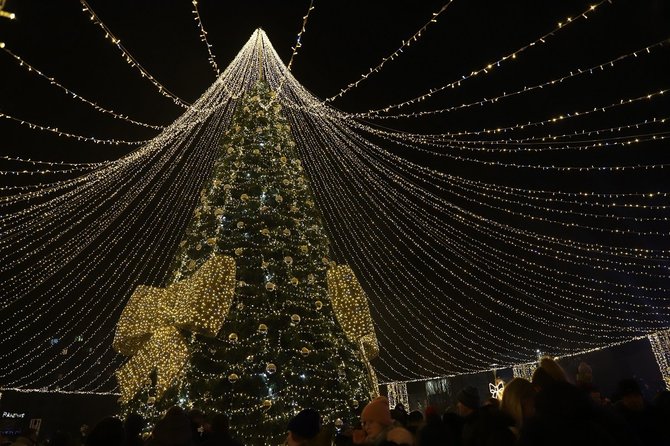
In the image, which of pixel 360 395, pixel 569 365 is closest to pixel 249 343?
pixel 360 395

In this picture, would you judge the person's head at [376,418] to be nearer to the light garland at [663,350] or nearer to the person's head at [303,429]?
the person's head at [303,429]

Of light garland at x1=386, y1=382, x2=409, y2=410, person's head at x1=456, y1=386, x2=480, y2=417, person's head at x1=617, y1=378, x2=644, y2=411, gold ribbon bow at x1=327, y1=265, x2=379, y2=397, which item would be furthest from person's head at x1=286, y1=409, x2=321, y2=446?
light garland at x1=386, y1=382, x2=409, y2=410

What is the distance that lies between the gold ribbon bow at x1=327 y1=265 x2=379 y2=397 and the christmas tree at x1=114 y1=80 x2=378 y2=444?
0.7 inches

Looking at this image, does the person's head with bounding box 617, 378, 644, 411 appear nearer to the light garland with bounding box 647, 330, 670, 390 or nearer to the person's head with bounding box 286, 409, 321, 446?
the person's head with bounding box 286, 409, 321, 446

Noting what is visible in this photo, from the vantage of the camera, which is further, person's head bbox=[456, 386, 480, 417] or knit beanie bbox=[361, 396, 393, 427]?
person's head bbox=[456, 386, 480, 417]

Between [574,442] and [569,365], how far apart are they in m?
27.2

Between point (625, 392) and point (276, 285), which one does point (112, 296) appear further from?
point (625, 392)

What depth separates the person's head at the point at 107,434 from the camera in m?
2.42

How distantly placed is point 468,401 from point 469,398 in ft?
0.07

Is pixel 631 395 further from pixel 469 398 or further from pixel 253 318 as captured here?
pixel 253 318

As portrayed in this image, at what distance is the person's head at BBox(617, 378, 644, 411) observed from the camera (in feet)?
9.22

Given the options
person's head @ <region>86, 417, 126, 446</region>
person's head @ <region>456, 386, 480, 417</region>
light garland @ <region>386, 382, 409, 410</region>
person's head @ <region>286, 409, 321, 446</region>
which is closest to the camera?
person's head @ <region>86, 417, 126, 446</region>

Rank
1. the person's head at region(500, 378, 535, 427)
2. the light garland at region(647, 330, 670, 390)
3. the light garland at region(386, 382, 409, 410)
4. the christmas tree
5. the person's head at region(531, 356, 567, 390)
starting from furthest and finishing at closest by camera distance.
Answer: the light garland at region(386, 382, 409, 410) < the light garland at region(647, 330, 670, 390) < the christmas tree < the person's head at region(500, 378, 535, 427) < the person's head at region(531, 356, 567, 390)

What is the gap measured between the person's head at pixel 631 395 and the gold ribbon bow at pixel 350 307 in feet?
14.1
